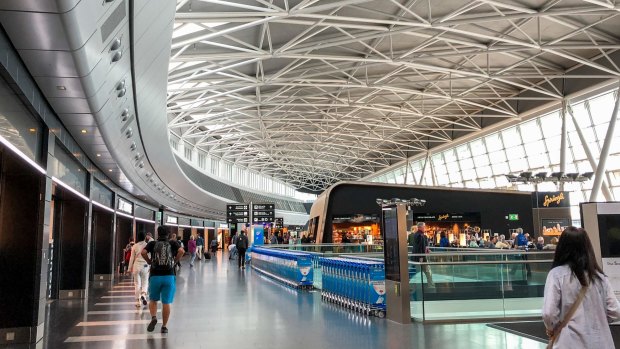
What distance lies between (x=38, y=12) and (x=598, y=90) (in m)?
32.6

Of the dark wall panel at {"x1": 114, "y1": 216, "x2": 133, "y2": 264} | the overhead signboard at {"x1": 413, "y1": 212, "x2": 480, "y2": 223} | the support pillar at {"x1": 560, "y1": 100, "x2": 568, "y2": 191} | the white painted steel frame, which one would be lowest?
the dark wall panel at {"x1": 114, "y1": 216, "x2": 133, "y2": 264}

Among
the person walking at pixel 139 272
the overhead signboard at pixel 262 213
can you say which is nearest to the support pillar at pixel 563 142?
the overhead signboard at pixel 262 213

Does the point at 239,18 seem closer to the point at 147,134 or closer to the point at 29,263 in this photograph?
the point at 147,134

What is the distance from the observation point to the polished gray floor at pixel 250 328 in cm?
775

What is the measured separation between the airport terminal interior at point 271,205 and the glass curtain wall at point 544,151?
6.7 inches

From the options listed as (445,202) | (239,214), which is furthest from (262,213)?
(445,202)

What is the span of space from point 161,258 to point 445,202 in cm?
2274

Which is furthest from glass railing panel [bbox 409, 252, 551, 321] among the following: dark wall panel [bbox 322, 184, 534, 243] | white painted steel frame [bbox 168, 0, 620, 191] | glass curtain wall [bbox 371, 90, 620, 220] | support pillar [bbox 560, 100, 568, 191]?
support pillar [bbox 560, 100, 568, 191]

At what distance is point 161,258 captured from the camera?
8984 millimetres

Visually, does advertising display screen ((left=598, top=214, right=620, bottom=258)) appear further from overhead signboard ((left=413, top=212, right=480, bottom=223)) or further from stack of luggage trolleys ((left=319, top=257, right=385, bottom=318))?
overhead signboard ((left=413, top=212, right=480, bottom=223))

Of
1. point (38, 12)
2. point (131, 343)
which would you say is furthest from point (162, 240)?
point (38, 12)

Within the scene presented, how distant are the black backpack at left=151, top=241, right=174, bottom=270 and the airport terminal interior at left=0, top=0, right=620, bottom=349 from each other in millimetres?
152

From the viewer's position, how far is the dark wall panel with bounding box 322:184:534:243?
95.4ft

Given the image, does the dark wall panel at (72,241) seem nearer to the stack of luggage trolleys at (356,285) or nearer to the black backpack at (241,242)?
the stack of luggage trolleys at (356,285)
